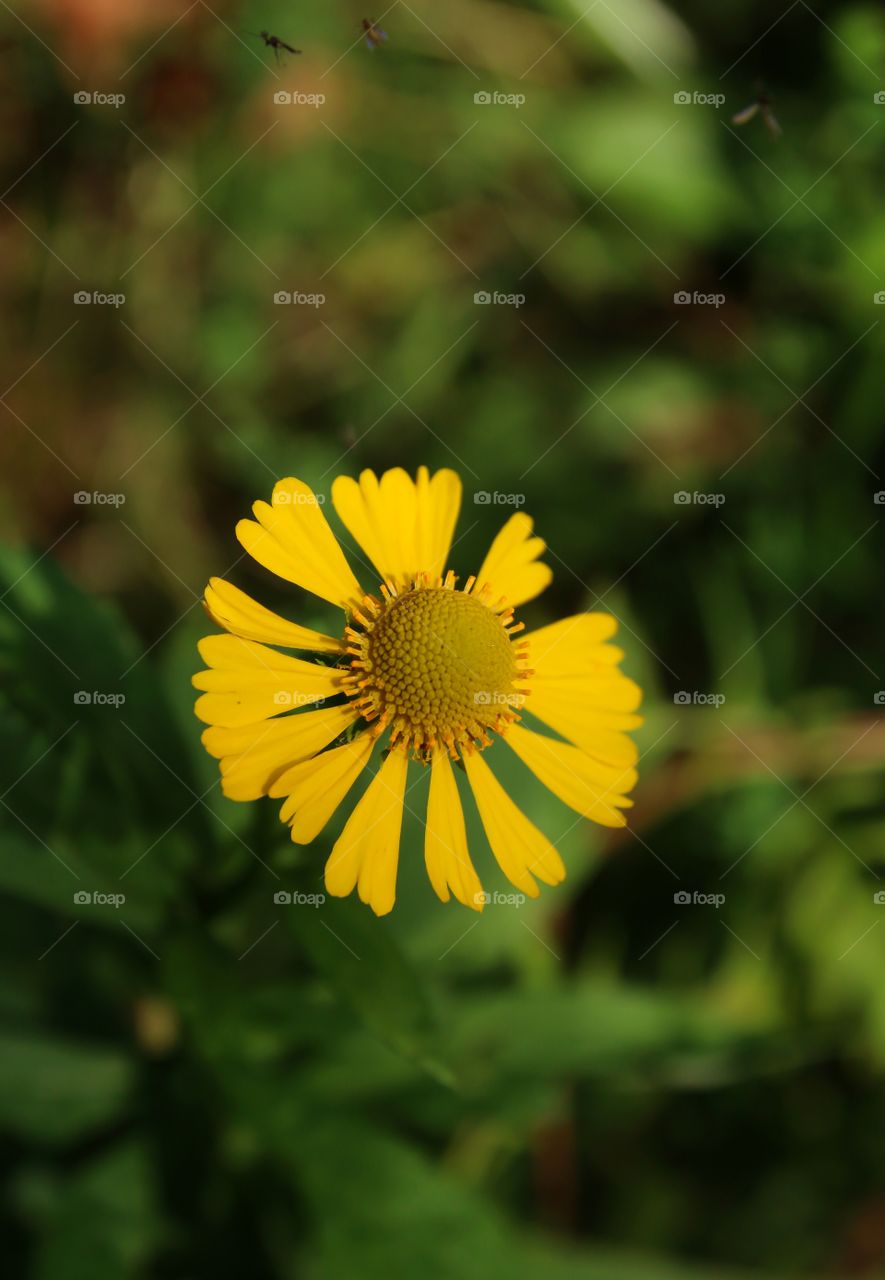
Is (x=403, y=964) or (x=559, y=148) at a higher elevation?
(x=559, y=148)

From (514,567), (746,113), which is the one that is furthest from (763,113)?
(514,567)

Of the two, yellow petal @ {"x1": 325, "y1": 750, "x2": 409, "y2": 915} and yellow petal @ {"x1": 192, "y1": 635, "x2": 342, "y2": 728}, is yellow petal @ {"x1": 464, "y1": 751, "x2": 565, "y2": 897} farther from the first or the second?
yellow petal @ {"x1": 192, "y1": 635, "x2": 342, "y2": 728}

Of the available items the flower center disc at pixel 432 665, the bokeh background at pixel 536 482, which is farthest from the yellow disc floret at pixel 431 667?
the bokeh background at pixel 536 482

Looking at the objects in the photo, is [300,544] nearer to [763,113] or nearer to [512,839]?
[512,839]

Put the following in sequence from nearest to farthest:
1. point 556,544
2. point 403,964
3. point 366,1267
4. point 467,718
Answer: point 403,964
point 467,718
point 366,1267
point 556,544

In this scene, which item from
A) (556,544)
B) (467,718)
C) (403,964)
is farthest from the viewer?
(556,544)

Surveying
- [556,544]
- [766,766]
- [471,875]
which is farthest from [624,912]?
[471,875]

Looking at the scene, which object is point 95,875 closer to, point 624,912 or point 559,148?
point 624,912
